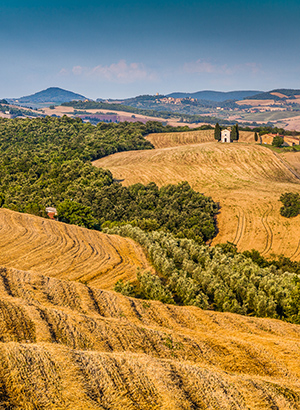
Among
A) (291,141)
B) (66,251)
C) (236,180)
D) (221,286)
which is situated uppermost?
(291,141)

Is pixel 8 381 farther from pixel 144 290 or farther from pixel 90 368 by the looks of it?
pixel 144 290

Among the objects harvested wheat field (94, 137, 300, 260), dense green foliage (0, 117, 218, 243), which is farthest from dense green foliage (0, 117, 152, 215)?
harvested wheat field (94, 137, 300, 260)

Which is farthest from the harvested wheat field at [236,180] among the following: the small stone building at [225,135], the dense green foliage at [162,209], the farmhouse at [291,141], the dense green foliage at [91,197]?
the farmhouse at [291,141]

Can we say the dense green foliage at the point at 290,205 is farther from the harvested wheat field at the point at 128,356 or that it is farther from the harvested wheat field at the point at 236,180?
the harvested wheat field at the point at 128,356

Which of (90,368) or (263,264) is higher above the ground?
(90,368)

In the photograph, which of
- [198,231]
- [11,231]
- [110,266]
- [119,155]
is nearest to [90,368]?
[110,266]

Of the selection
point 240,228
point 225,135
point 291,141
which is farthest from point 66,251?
point 291,141

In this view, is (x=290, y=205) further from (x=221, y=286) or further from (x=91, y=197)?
(x=91, y=197)
